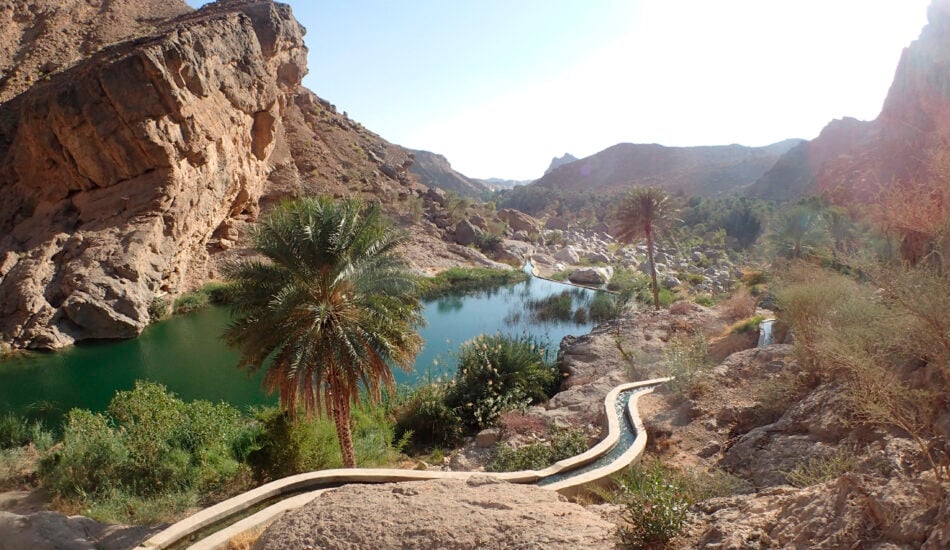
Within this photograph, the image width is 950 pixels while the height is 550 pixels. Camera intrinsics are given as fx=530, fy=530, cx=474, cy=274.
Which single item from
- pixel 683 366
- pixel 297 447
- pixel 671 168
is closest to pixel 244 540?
pixel 297 447

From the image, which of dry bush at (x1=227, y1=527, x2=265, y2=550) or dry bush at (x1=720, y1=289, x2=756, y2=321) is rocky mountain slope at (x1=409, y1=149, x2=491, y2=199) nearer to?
dry bush at (x1=720, y1=289, x2=756, y2=321)

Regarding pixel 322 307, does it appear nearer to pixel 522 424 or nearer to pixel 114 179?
pixel 522 424

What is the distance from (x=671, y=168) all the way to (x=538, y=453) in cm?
12480

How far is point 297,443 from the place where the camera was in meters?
8.87

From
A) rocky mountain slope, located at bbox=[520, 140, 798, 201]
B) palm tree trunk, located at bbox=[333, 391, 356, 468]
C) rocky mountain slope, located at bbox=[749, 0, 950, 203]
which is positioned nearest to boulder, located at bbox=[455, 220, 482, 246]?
rocky mountain slope, located at bbox=[749, 0, 950, 203]

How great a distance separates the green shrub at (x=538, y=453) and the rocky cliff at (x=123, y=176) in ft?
62.5

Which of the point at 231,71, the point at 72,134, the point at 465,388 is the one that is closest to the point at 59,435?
the point at 465,388

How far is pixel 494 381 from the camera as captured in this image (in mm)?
13883

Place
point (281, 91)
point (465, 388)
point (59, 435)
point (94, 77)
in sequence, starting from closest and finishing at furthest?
point (59, 435) < point (465, 388) < point (94, 77) < point (281, 91)

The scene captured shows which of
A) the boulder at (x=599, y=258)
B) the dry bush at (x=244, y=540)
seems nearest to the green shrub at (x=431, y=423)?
the dry bush at (x=244, y=540)

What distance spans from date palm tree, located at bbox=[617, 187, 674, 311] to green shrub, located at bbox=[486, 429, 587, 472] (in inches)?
575

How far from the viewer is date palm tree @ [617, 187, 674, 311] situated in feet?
75.3

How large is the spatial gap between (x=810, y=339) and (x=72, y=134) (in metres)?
29.4

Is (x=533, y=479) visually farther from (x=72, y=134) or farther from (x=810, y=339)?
(x=72, y=134)
